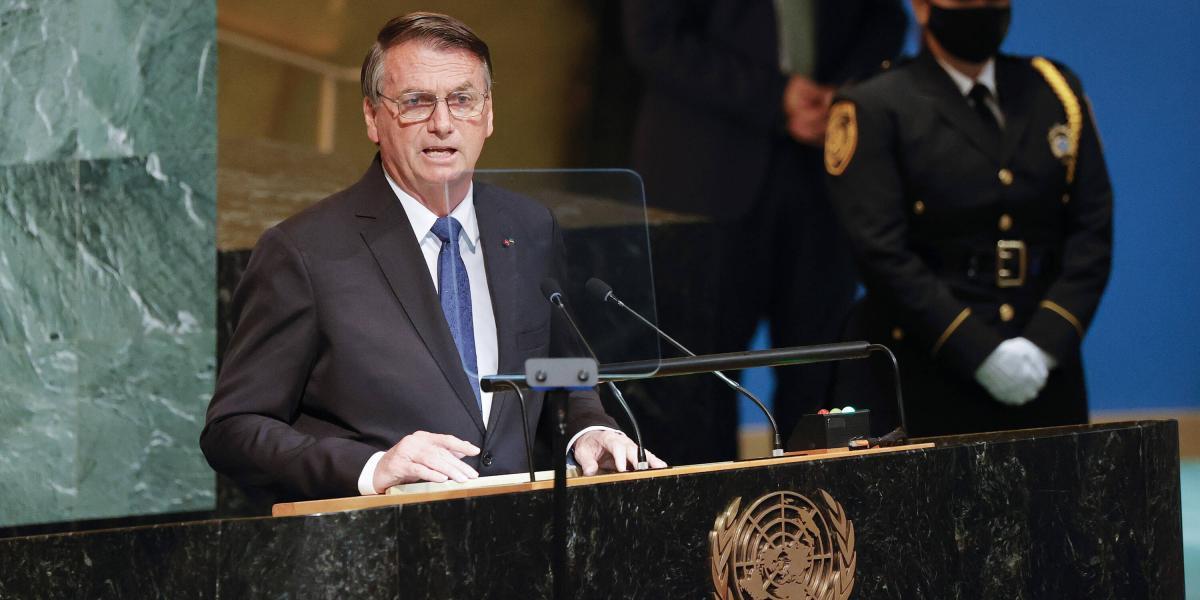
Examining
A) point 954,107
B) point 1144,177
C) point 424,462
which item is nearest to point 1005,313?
point 954,107

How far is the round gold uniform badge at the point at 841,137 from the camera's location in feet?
14.4

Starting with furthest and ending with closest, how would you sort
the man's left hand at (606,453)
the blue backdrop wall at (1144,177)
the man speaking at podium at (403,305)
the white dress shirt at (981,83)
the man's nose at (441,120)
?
the blue backdrop wall at (1144,177), the white dress shirt at (981,83), the man's nose at (441,120), the man speaking at podium at (403,305), the man's left hand at (606,453)

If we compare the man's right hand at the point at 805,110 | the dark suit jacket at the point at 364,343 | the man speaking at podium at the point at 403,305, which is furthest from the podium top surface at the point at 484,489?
the man's right hand at the point at 805,110

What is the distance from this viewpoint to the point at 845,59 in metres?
5.87

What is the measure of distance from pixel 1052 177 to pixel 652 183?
65.0 inches

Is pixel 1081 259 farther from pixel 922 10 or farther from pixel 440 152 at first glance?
pixel 440 152

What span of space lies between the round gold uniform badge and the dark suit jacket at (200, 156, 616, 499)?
71.3 inches

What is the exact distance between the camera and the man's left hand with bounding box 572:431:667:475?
8.46ft

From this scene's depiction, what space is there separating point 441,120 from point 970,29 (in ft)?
6.82

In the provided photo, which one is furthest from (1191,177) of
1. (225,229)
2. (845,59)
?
(225,229)

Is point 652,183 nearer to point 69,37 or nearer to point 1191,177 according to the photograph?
point 69,37

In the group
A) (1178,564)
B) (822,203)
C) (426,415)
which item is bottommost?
(1178,564)

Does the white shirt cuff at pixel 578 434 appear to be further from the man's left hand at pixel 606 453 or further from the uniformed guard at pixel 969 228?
the uniformed guard at pixel 969 228

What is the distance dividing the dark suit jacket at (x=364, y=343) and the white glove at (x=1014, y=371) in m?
1.69
